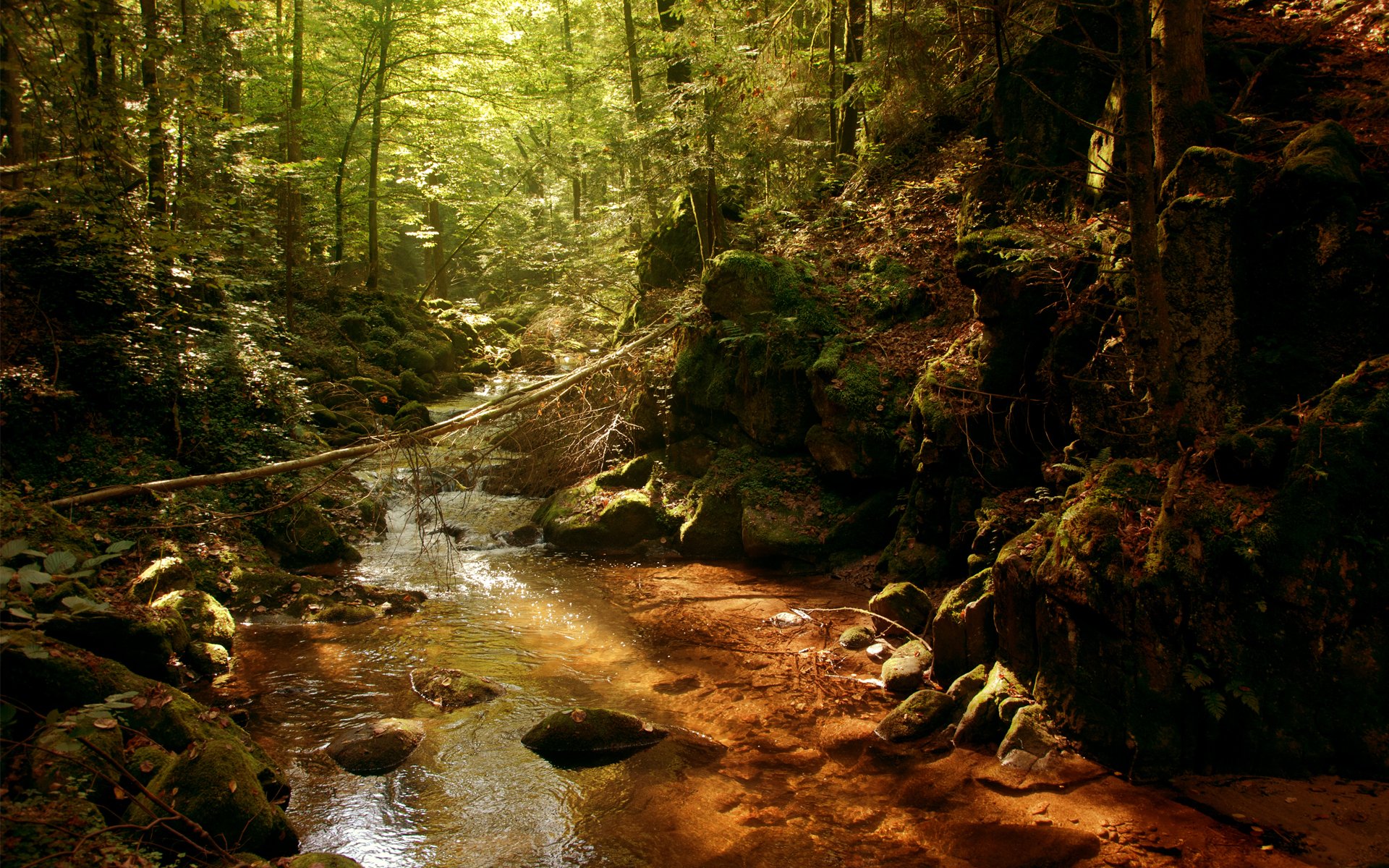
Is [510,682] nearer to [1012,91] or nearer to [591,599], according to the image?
[591,599]

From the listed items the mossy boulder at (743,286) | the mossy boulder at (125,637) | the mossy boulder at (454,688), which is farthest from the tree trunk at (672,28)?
the mossy boulder at (125,637)

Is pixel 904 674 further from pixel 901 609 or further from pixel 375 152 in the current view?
pixel 375 152

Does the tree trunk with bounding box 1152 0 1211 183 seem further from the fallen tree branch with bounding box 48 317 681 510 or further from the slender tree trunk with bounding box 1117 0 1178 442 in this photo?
the fallen tree branch with bounding box 48 317 681 510

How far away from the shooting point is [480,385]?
22.6m

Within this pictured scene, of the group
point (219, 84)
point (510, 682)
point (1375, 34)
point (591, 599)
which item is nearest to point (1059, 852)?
point (510, 682)

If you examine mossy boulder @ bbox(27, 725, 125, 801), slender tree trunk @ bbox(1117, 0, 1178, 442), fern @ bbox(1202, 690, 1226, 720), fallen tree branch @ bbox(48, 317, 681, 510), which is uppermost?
slender tree trunk @ bbox(1117, 0, 1178, 442)

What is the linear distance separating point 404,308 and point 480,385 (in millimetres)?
3694

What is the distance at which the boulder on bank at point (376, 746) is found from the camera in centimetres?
588

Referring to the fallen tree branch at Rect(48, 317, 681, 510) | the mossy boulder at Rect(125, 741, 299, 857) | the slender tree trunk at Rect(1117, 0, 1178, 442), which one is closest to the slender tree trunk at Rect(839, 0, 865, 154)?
the fallen tree branch at Rect(48, 317, 681, 510)

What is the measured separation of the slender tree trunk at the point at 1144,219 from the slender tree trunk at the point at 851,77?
755 centimetres

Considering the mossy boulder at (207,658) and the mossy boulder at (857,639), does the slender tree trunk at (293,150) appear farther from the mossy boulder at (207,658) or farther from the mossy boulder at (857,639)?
the mossy boulder at (857,639)

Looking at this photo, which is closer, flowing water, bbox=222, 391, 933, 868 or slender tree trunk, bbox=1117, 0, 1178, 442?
flowing water, bbox=222, 391, 933, 868

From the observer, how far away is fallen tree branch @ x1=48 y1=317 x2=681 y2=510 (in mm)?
9070

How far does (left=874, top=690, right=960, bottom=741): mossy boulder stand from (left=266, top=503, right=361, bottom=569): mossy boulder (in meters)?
9.74
